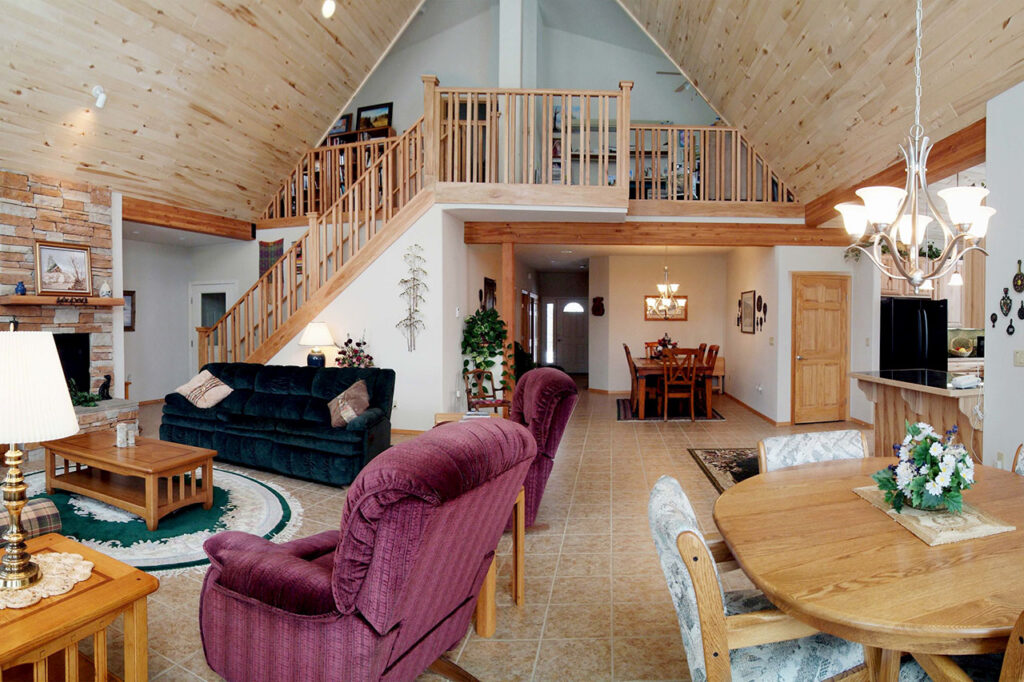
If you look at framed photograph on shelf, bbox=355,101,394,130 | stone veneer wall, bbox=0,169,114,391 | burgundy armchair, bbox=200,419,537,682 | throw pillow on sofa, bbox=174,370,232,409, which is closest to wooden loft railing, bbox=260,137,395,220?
framed photograph on shelf, bbox=355,101,394,130

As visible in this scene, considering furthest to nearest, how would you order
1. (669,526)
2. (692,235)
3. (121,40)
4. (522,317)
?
(522,317) < (692,235) < (121,40) < (669,526)

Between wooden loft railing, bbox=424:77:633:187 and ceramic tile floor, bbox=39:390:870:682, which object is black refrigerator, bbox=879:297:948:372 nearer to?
ceramic tile floor, bbox=39:390:870:682

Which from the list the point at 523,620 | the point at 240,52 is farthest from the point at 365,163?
the point at 523,620

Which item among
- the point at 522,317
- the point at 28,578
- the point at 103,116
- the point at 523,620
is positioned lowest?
the point at 523,620

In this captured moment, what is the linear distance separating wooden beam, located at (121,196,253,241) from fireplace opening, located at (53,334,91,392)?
145 cm

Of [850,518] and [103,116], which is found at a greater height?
[103,116]

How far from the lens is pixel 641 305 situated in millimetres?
9891

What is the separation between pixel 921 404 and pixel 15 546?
5395 mm

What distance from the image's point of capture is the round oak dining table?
3.95ft

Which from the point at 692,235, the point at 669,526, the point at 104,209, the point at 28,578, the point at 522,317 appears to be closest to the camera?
the point at 669,526

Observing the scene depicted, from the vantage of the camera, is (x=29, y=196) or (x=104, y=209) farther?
(x=104, y=209)

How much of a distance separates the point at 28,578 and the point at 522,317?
946 centimetres

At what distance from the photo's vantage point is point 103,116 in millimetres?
5387

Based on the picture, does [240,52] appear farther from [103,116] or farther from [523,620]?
[523,620]
